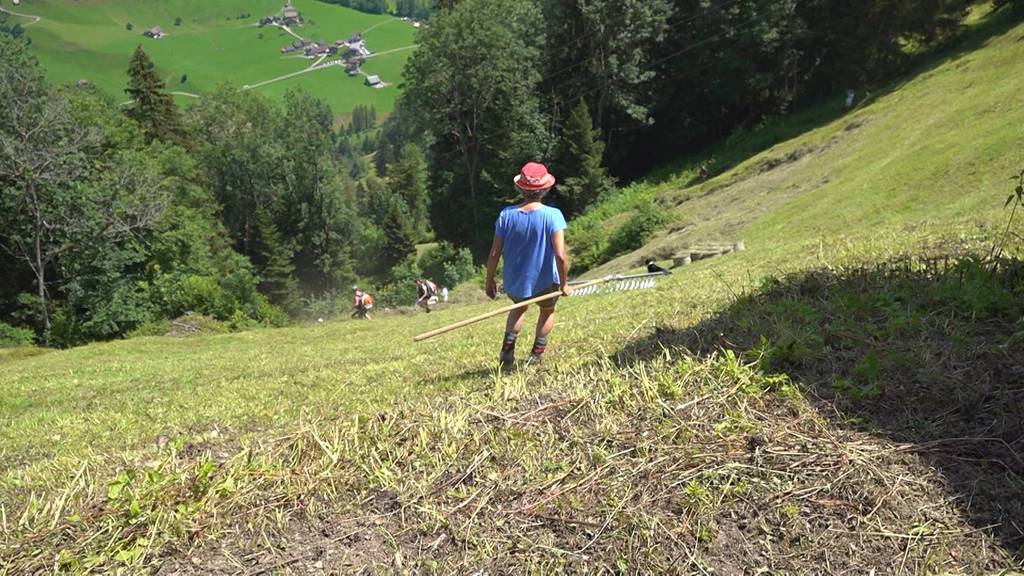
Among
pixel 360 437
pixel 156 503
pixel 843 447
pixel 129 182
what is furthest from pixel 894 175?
pixel 129 182

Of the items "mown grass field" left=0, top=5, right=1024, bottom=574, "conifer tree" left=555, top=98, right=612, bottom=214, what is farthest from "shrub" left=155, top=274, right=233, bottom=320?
"mown grass field" left=0, top=5, right=1024, bottom=574

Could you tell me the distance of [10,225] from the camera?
3098 cm

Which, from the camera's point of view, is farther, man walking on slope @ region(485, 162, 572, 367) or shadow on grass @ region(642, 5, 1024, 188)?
shadow on grass @ region(642, 5, 1024, 188)

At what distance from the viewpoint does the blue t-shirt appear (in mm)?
6250

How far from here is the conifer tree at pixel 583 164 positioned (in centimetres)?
4466

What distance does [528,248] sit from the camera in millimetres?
6332

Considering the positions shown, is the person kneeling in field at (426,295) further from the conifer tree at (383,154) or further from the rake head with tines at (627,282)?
the conifer tree at (383,154)

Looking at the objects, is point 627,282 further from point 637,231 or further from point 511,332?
point 637,231

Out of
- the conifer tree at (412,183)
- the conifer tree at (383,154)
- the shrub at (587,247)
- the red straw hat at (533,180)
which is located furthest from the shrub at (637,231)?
the conifer tree at (383,154)

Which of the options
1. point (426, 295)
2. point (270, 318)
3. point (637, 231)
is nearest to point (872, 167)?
point (637, 231)

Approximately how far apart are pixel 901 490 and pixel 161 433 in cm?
686

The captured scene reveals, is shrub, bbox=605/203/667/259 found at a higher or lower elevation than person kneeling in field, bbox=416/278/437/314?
higher

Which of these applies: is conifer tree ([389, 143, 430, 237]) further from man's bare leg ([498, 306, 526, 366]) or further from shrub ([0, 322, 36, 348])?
man's bare leg ([498, 306, 526, 366])

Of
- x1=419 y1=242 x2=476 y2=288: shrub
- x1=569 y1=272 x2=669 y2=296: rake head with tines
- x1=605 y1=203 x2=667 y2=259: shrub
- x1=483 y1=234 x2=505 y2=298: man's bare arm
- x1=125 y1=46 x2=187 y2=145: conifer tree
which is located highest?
x1=125 y1=46 x2=187 y2=145: conifer tree
